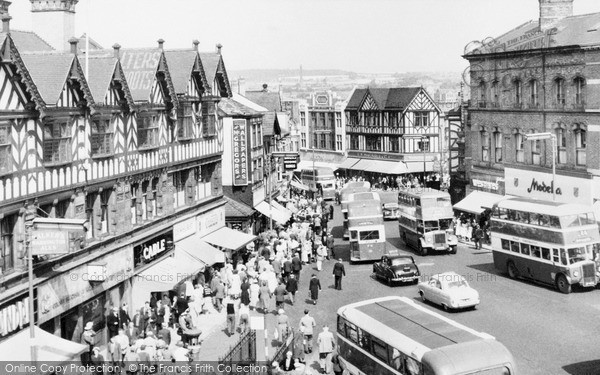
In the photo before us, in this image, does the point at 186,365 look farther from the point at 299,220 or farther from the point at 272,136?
the point at 272,136

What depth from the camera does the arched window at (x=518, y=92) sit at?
54.3 metres

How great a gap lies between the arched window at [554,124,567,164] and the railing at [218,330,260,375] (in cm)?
3015

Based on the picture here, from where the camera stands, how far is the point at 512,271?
38.4m

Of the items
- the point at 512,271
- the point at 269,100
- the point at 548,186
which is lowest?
the point at 512,271

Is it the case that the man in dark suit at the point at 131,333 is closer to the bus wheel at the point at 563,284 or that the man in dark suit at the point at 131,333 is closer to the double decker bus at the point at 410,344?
the double decker bus at the point at 410,344

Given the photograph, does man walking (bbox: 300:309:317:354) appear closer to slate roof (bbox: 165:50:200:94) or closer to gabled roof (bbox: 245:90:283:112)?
slate roof (bbox: 165:50:200:94)

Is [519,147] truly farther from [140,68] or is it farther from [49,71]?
[49,71]

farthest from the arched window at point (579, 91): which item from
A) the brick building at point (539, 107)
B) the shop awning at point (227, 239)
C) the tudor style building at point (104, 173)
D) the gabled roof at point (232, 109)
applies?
the tudor style building at point (104, 173)

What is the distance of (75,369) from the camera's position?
81.1ft

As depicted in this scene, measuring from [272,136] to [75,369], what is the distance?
40.0m

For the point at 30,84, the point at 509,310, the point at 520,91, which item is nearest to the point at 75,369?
the point at 30,84

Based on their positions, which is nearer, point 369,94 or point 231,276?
point 231,276

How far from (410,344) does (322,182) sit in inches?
2538

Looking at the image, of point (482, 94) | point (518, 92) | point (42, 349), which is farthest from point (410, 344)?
point (482, 94)
